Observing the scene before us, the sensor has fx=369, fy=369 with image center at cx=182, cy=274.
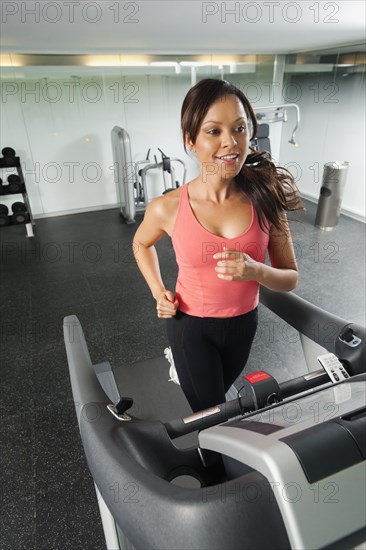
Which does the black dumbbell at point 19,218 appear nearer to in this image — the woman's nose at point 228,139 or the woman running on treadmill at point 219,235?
the woman running on treadmill at point 219,235

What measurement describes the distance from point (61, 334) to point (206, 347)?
1812 millimetres

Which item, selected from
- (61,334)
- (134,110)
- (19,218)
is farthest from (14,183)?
(61,334)

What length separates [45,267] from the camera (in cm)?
379

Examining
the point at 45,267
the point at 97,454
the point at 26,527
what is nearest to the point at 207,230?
the point at 97,454

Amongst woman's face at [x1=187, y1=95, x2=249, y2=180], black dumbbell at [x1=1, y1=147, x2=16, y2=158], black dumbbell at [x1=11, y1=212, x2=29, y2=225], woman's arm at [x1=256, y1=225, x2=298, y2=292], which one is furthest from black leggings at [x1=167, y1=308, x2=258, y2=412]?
black dumbbell at [x1=1, y1=147, x2=16, y2=158]

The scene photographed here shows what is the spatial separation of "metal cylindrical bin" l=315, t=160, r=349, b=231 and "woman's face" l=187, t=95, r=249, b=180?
3.45m

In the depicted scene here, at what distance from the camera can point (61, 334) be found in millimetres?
2729

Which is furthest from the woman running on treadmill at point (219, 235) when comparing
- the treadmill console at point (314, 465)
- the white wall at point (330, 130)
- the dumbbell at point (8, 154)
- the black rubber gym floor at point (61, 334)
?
the white wall at point (330, 130)

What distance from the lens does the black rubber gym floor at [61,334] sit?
62.4 inches

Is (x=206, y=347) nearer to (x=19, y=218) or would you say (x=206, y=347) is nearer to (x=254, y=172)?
(x=254, y=172)

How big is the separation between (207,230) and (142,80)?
15.2 feet


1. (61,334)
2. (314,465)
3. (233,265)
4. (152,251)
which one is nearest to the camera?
(314,465)

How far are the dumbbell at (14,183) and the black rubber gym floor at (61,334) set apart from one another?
0.59 meters

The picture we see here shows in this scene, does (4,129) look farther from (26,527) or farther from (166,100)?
(26,527)
